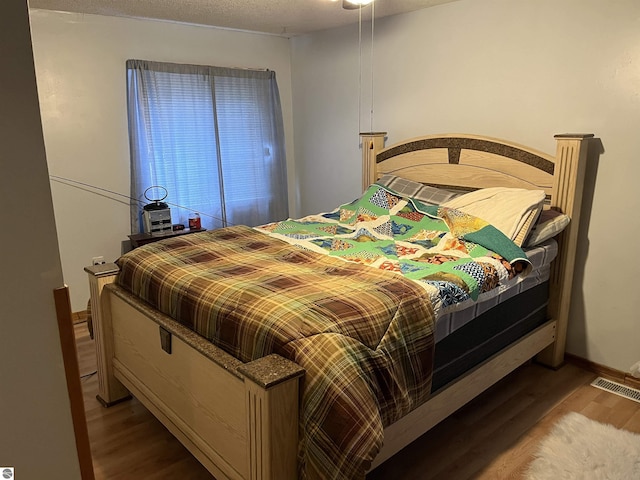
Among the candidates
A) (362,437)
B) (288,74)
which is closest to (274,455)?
(362,437)

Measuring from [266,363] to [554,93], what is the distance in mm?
2345

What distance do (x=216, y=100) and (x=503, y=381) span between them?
3.01m

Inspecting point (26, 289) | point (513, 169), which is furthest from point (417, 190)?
point (26, 289)

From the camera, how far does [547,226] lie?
8.21 ft

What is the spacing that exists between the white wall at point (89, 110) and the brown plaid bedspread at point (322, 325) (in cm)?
136

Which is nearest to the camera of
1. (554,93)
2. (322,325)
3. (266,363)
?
(266,363)

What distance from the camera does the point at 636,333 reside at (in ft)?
8.57

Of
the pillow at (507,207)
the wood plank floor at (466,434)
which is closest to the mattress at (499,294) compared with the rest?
the pillow at (507,207)

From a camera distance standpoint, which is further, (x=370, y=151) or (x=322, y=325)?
(x=370, y=151)

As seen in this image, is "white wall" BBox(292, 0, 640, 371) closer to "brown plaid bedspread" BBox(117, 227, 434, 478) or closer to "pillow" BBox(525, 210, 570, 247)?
"pillow" BBox(525, 210, 570, 247)

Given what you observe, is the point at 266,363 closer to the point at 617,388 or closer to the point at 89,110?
the point at 617,388

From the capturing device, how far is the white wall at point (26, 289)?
0.98m

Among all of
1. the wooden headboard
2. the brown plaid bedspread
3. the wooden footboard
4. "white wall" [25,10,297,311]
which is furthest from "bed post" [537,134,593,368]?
"white wall" [25,10,297,311]

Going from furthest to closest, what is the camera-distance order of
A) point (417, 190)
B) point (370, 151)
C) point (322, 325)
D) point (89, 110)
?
point (370, 151)
point (89, 110)
point (417, 190)
point (322, 325)
